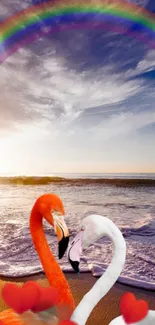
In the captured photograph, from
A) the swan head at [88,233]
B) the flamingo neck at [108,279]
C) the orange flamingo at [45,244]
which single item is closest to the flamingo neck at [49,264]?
the orange flamingo at [45,244]

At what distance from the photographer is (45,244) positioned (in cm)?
164

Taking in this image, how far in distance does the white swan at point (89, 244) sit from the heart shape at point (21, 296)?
0.59 ft

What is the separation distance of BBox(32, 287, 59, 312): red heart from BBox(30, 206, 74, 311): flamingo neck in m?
0.04

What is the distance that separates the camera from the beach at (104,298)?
1.84 meters

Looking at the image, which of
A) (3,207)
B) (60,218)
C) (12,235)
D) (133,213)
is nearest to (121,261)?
(60,218)

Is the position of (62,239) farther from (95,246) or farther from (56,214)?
(95,246)

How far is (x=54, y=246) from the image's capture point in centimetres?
333

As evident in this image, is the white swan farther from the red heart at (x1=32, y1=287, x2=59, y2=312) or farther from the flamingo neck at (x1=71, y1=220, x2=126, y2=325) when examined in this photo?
the red heart at (x1=32, y1=287, x2=59, y2=312)

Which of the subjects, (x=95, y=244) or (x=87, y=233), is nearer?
(x=87, y=233)

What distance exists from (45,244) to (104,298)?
2.36 ft

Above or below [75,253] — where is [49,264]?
below

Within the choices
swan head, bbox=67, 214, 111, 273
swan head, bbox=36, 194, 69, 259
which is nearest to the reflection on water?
swan head, bbox=36, 194, 69, 259

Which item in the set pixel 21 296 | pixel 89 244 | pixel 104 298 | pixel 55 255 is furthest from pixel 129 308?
pixel 55 255

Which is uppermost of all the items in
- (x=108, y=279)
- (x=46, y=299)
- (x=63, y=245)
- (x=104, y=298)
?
(x=63, y=245)
